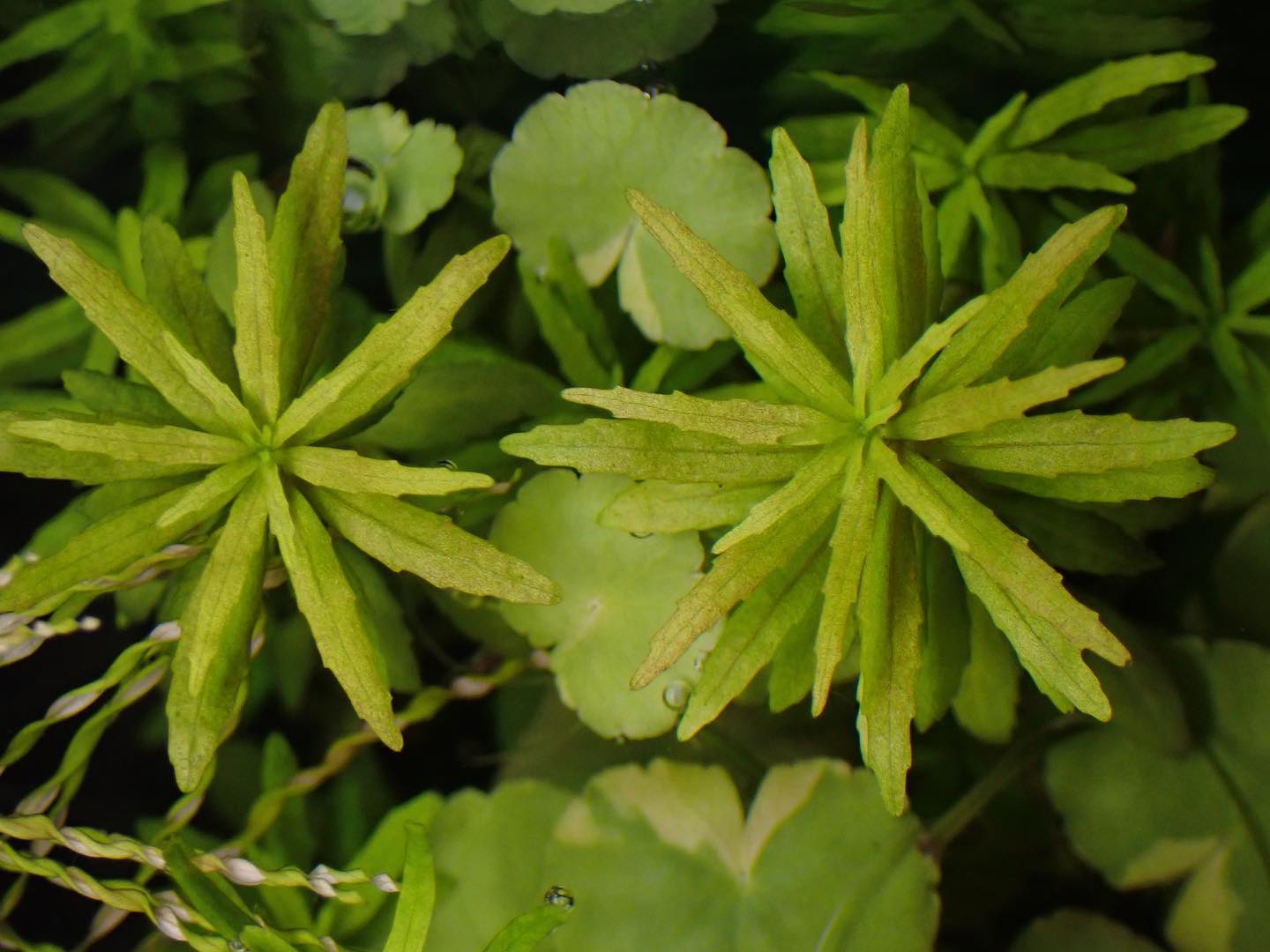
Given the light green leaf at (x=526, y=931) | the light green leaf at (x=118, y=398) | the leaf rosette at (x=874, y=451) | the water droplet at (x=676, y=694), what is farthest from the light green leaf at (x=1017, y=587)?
the light green leaf at (x=118, y=398)

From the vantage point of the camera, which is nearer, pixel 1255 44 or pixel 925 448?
pixel 925 448

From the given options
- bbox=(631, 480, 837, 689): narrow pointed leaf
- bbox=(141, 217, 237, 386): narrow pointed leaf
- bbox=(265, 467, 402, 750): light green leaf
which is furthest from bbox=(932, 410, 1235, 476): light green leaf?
bbox=(141, 217, 237, 386): narrow pointed leaf

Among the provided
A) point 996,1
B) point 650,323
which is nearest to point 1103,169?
point 996,1

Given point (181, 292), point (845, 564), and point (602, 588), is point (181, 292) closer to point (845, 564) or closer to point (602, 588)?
point (602, 588)

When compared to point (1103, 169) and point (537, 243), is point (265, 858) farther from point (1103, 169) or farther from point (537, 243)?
point (1103, 169)

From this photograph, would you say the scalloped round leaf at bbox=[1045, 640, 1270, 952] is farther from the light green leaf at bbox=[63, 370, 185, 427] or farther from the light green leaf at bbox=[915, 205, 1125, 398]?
the light green leaf at bbox=[63, 370, 185, 427]

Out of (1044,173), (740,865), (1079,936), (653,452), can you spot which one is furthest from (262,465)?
(1079,936)
